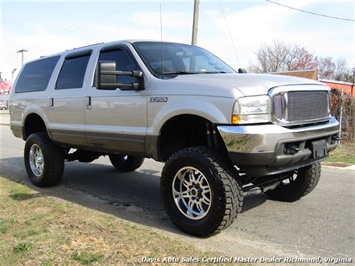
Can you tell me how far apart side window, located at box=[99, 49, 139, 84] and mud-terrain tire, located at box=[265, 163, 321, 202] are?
7.93 ft

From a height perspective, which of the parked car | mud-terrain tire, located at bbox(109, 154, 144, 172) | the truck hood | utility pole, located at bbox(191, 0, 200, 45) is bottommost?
the parked car

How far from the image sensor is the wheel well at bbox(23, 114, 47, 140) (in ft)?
22.3

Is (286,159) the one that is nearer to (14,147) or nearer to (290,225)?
(290,225)

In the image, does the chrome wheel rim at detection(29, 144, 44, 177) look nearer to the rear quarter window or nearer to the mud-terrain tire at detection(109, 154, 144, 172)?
the rear quarter window

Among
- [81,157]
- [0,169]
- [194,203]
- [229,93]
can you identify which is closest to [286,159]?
[229,93]

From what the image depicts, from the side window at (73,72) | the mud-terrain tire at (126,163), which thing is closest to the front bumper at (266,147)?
the side window at (73,72)

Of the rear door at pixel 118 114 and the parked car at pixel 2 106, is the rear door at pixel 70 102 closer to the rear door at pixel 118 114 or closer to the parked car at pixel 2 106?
the rear door at pixel 118 114

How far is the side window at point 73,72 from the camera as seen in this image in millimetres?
5589

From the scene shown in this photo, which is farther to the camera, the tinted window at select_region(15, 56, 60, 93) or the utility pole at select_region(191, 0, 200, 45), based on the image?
the utility pole at select_region(191, 0, 200, 45)

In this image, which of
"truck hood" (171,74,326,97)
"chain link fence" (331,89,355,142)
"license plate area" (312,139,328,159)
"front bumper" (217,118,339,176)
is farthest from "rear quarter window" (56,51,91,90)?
"chain link fence" (331,89,355,142)

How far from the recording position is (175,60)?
4863mm

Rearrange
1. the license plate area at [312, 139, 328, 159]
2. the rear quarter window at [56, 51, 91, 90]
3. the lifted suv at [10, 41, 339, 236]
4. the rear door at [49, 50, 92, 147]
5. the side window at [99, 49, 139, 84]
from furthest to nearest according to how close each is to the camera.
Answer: the rear quarter window at [56, 51, 91, 90], the rear door at [49, 50, 92, 147], the side window at [99, 49, 139, 84], the license plate area at [312, 139, 328, 159], the lifted suv at [10, 41, 339, 236]

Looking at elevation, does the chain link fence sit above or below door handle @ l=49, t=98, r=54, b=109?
below

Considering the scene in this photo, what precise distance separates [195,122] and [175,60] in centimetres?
97
